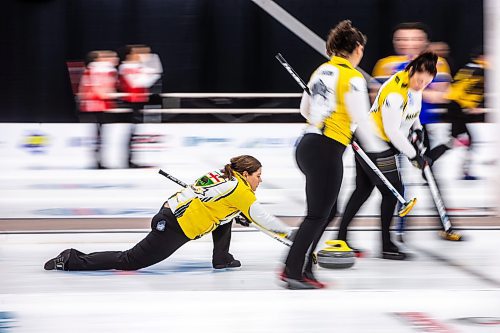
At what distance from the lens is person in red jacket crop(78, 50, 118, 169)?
11391 mm

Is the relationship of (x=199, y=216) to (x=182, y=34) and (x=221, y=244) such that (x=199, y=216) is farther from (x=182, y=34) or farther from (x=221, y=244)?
(x=182, y=34)

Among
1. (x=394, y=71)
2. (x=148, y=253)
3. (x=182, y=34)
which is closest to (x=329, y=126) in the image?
(x=148, y=253)

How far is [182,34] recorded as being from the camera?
1436cm

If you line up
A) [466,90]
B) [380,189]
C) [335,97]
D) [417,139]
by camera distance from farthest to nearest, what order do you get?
[466,90] → [417,139] → [380,189] → [335,97]

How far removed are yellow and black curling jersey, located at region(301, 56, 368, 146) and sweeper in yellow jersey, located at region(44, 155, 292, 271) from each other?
58 cm

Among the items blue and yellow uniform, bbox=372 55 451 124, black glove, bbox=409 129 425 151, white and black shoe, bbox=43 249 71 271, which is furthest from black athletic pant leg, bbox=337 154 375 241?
white and black shoe, bbox=43 249 71 271

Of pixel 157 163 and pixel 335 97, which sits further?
pixel 157 163

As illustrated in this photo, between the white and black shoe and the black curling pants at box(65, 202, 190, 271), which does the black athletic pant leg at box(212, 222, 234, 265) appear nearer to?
the black curling pants at box(65, 202, 190, 271)

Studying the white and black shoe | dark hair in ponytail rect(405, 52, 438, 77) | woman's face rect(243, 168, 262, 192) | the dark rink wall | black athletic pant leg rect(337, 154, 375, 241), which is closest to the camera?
woman's face rect(243, 168, 262, 192)

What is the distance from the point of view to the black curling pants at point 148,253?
557 cm

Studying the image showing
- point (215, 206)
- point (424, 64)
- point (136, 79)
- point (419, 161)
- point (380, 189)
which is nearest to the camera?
point (215, 206)

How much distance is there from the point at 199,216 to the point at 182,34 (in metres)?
9.12

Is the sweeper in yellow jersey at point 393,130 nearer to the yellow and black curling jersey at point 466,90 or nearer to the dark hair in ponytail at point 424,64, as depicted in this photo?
the dark hair in ponytail at point 424,64

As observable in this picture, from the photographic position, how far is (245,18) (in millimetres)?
14250
